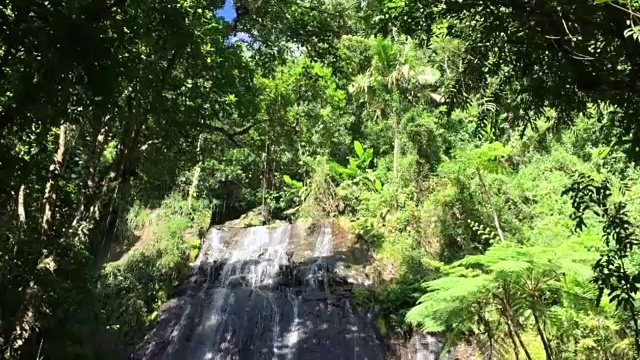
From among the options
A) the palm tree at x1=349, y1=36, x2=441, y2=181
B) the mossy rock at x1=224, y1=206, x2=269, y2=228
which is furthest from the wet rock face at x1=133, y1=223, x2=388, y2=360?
the palm tree at x1=349, y1=36, x2=441, y2=181

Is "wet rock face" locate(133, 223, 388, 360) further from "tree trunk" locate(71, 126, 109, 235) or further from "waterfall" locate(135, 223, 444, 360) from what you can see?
"tree trunk" locate(71, 126, 109, 235)

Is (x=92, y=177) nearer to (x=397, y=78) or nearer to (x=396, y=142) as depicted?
(x=396, y=142)

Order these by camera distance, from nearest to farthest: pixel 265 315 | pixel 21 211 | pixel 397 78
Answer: pixel 21 211 < pixel 265 315 < pixel 397 78

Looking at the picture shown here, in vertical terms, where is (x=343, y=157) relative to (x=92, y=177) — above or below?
above

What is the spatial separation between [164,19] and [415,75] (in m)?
11.5

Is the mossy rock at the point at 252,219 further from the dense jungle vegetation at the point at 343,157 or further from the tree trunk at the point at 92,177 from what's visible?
the tree trunk at the point at 92,177

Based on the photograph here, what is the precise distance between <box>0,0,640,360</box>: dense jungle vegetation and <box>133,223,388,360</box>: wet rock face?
66 centimetres

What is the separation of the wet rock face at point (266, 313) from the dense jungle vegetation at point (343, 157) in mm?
658

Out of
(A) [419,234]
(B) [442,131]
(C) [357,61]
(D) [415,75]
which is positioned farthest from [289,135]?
(C) [357,61]

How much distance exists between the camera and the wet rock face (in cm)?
1020

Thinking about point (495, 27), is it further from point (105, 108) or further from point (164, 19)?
point (164, 19)

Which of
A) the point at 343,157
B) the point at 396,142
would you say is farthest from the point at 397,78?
the point at 343,157

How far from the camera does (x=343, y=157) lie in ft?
59.7

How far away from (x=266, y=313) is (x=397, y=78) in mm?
7636
